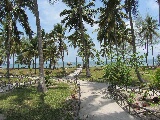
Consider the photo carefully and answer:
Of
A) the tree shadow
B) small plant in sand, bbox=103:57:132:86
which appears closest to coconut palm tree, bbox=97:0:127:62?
small plant in sand, bbox=103:57:132:86

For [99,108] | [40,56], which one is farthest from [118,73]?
[40,56]

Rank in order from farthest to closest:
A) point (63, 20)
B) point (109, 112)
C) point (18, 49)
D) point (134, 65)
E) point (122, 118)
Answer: point (18, 49), point (63, 20), point (134, 65), point (109, 112), point (122, 118)

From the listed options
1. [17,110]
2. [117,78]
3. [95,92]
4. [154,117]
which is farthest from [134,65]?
[17,110]

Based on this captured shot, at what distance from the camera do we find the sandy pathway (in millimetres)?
18562

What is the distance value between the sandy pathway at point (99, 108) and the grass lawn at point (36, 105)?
4.57ft

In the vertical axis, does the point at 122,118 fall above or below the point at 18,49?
below

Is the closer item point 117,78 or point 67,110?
point 67,110

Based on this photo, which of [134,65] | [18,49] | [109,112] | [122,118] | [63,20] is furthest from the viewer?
[18,49]

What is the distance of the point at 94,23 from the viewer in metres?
49.2

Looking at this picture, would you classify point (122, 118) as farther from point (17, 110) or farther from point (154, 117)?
point (17, 110)

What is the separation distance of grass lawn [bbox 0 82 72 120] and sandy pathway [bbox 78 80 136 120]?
1.39m

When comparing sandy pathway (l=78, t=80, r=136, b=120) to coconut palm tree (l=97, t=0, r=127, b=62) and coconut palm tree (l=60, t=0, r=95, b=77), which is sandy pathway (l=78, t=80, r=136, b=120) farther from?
coconut palm tree (l=60, t=0, r=95, b=77)

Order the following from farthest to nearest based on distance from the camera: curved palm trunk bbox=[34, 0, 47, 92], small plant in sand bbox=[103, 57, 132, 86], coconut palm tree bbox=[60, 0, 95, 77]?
coconut palm tree bbox=[60, 0, 95, 77]
curved palm trunk bbox=[34, 0, 47, 92]
small plant in sand bbox=[103, 57, 132, 86]

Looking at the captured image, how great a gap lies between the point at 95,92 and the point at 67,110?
734 centimetres
